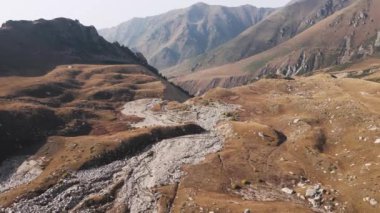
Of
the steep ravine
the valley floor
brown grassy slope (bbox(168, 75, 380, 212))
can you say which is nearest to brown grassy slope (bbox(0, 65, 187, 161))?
the valley floor

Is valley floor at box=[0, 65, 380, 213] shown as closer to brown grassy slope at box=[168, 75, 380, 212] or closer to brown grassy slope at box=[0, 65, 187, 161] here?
brown grassy slope at box=[168, 75, 380, 212]

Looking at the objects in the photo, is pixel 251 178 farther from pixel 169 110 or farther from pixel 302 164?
pixel 169 110

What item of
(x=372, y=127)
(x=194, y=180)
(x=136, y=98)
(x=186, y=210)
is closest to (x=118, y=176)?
(x=194, y=180)

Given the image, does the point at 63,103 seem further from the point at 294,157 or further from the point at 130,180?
the point at 294,157

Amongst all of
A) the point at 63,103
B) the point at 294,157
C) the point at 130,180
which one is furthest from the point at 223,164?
the point at 63,103

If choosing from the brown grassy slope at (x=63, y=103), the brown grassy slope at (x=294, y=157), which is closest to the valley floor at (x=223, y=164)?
the brown grassy slope at (x=294, y=157)

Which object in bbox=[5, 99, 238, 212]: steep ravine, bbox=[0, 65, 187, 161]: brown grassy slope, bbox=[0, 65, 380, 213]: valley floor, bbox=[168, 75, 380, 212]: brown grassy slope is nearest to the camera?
bbox=[168, 75, 380, 212]: brown grassy slope
